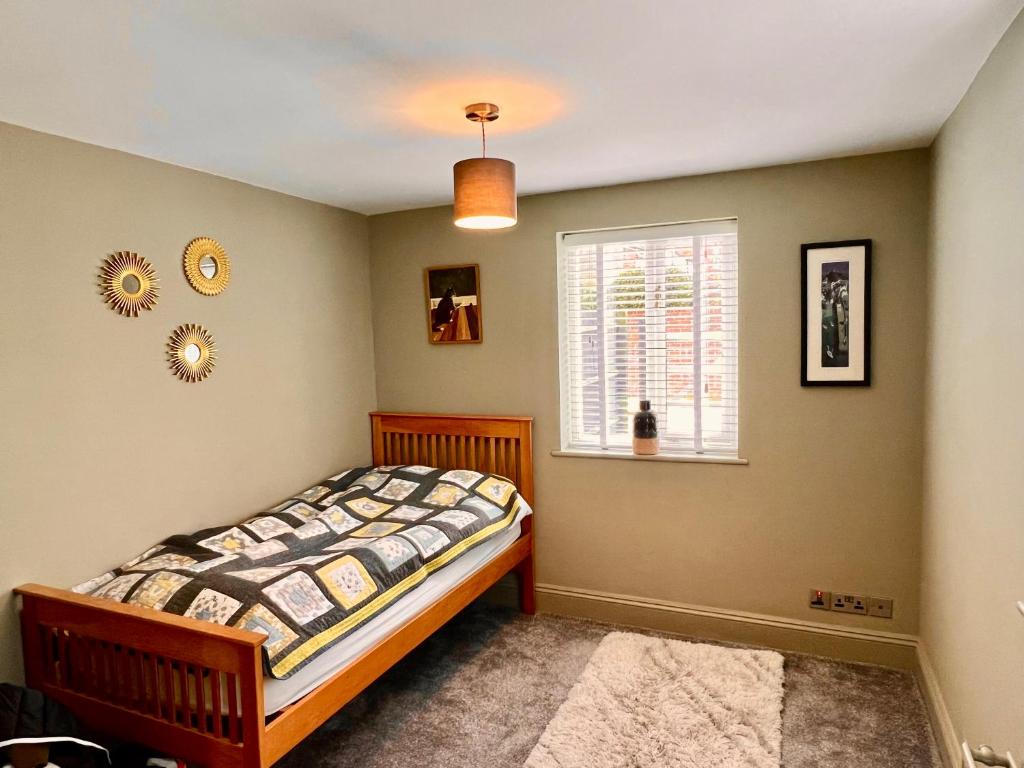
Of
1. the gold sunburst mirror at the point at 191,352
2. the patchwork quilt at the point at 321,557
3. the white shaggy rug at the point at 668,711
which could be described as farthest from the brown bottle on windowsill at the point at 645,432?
the gold sunburst mirror at the point at 191,352

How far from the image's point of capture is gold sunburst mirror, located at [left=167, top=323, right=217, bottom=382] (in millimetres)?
2813

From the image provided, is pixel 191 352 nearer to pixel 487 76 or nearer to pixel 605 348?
pixel 487 76

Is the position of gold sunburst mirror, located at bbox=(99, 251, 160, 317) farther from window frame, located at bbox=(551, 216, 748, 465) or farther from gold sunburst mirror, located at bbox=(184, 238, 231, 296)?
window frame, located at bbox=(551, 216, 748, 465)

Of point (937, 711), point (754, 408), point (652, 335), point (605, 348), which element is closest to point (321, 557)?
point (605, 348)

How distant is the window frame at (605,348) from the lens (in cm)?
328

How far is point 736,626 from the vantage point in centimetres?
333

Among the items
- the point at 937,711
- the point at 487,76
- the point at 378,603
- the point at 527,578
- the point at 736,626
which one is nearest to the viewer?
the point at 487,76

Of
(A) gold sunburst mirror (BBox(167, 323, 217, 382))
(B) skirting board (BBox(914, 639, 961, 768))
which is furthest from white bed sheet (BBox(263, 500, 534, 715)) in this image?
(B) skirting board (BBox(914, 639, 961, 768))

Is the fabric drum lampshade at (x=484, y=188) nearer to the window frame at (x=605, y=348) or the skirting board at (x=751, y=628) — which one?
the window frame at (x=605, y=348)

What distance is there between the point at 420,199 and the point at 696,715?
2.74 m

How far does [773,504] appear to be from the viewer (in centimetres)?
322

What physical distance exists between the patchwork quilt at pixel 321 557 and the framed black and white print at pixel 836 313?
1591 mm

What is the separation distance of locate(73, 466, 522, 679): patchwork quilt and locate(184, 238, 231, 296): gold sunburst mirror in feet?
3.41

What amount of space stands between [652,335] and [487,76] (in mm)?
1832
